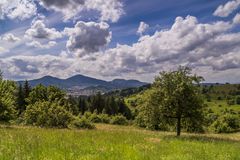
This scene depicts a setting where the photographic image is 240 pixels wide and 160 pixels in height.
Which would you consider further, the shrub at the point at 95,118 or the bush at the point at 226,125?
the shrub at the point at 95,118

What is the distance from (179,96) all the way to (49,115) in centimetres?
1680

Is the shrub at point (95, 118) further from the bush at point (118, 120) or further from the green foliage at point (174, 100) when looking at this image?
the green foliage at point (174, 100)

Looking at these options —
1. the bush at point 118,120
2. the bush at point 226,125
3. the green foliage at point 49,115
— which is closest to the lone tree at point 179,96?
the green foliage at point 49,115

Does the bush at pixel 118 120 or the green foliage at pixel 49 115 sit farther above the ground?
the green foliage at pixel 49 115

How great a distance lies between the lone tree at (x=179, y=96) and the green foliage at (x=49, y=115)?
45.8ft

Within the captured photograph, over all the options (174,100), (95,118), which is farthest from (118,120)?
(174,100)

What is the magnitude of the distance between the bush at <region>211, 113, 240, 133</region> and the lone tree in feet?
211

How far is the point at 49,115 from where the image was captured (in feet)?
134

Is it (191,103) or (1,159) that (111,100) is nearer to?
(191,103)

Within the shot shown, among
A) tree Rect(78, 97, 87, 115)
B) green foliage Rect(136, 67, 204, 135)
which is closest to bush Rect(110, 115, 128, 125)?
tree Rect(78, 97, 87, 115)

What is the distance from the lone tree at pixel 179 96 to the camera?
105ft

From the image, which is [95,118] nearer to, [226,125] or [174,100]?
[226,125]

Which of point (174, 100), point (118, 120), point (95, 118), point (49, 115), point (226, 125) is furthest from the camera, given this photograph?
point (95, 118)

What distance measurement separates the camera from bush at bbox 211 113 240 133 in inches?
3728
